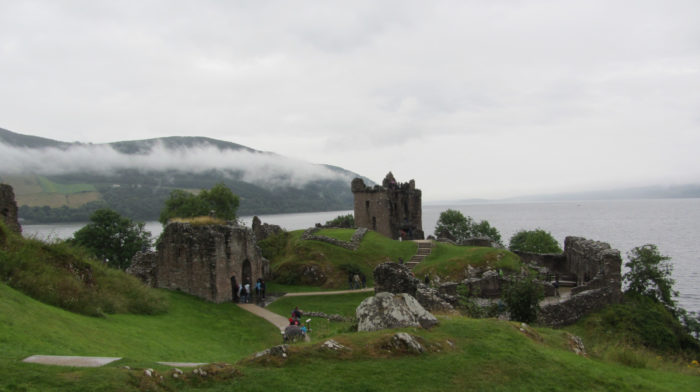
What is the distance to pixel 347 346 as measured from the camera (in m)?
9.90

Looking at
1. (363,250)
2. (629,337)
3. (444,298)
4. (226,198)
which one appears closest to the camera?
(444,298)

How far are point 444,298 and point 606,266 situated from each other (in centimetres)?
1259

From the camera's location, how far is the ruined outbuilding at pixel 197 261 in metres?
27.5

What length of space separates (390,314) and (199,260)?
1904cm

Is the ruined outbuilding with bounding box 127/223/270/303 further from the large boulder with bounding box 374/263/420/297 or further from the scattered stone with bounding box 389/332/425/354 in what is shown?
the scattered stone with bounding box 389/332/425/354

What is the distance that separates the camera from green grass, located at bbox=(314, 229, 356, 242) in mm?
42688

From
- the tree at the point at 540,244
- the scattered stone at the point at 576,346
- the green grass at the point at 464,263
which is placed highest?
the scattered stone at the point at 576,346

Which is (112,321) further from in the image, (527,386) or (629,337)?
(629,337)

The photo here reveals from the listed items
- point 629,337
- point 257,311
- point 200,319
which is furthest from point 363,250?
point 629,337

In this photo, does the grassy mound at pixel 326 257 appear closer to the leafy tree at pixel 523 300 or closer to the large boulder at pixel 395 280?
the large boulder at pixel 395 280

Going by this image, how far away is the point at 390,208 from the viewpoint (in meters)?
57.3

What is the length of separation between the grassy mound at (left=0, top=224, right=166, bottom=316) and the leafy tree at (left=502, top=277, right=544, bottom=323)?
16.3 meters

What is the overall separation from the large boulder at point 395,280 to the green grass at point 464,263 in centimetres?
1321

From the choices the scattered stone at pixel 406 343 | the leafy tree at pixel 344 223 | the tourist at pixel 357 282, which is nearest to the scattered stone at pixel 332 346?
the scattered stone at pixel 406 343
